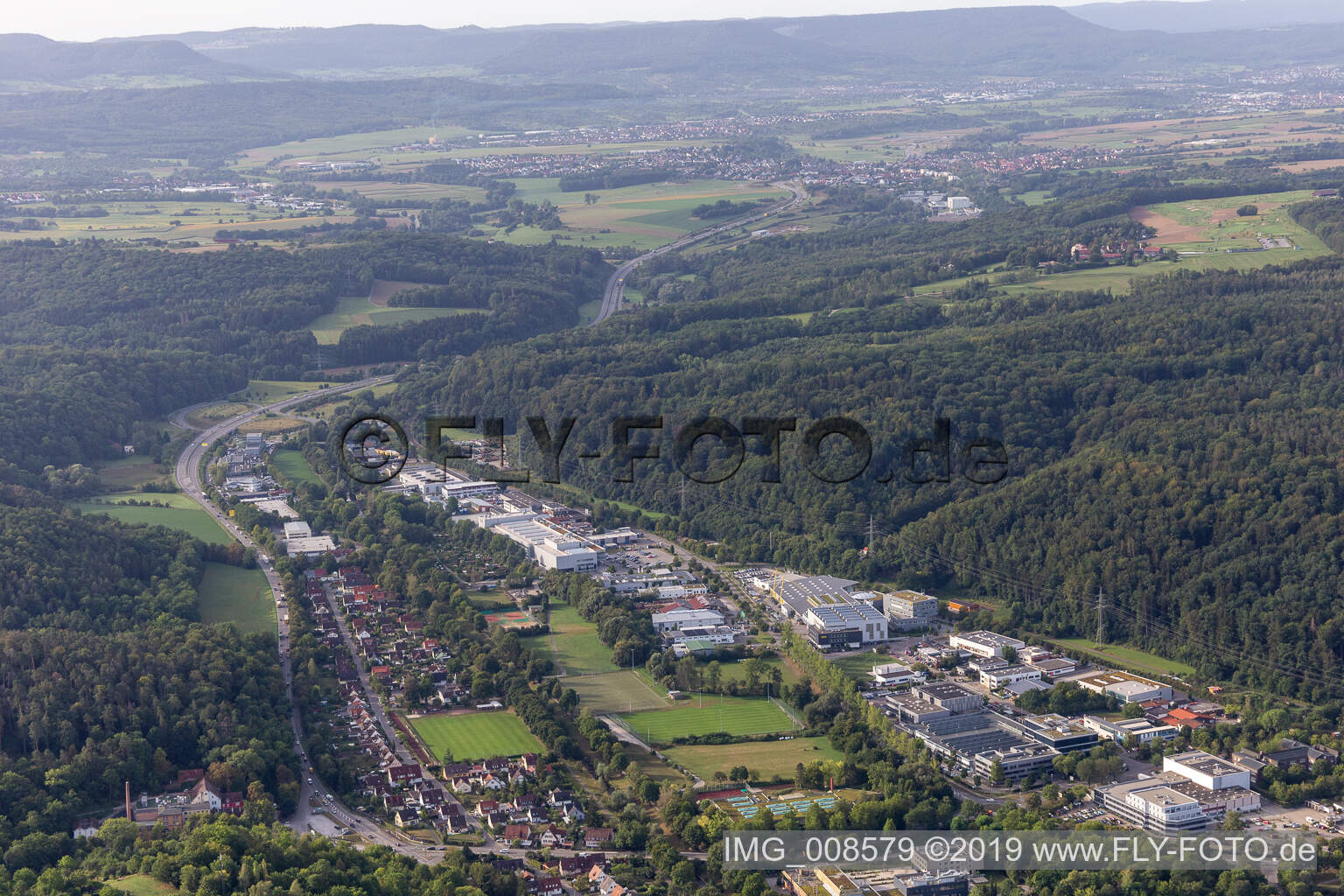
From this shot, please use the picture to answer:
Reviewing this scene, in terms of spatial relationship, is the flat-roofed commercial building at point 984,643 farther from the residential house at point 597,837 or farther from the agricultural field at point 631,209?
the agricultural field at point 631,209

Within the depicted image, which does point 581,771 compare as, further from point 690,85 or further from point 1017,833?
point 690,85

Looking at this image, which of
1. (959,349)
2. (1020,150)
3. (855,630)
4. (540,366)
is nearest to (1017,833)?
(855,630)

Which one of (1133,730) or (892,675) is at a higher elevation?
(1133,730)

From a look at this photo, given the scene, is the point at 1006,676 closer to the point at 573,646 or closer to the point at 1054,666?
the point at 1054,666

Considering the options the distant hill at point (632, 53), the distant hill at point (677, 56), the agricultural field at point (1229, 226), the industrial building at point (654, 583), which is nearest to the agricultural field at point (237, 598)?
the industrial building at point (654, 583)

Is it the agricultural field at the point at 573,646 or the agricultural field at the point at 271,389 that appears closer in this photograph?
the agricultural field at the point at 573,646

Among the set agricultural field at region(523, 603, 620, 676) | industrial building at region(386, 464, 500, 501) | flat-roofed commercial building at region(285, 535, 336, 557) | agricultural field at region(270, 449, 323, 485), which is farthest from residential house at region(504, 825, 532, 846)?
agricultural field at region(270, 449, 323, 485)

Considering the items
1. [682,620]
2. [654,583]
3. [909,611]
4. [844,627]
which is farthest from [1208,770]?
[654,583]
